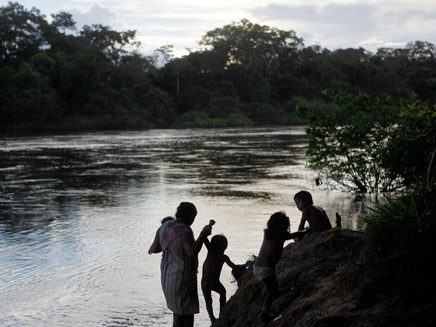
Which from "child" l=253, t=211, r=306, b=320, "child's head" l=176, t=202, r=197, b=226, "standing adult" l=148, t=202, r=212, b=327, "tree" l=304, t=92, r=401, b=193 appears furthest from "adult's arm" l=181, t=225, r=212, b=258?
"tree" l=304, t=92, r=401, b=193

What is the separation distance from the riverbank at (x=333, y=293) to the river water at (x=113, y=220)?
155 cm

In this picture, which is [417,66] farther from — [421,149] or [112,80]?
[421,149]

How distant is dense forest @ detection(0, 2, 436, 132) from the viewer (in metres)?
72.8

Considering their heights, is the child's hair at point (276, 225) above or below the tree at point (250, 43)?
Answer: below

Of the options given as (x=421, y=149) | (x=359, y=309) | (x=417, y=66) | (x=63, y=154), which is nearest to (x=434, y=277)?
(x=359, y=309)

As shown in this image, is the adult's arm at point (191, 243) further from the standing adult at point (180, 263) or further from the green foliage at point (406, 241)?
the green foliage at point (406, 241)

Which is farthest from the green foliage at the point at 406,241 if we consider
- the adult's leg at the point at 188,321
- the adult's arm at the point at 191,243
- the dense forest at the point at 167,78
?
the dense forest at the point at 167,78

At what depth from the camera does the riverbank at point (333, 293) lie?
3617 mm

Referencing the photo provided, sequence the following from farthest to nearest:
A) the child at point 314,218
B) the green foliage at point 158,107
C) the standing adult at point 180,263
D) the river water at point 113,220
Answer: the green foliage at point 158,107, the river water at point 113,220, the child at point 314,218, the standing adult at point 180,263

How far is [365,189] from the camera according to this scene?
15.6 m

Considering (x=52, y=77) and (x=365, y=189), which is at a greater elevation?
(x=52, y=77)

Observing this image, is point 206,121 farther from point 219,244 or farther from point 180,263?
point 180,263

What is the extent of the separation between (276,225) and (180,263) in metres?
0.88

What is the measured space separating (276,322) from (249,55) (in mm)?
90457
